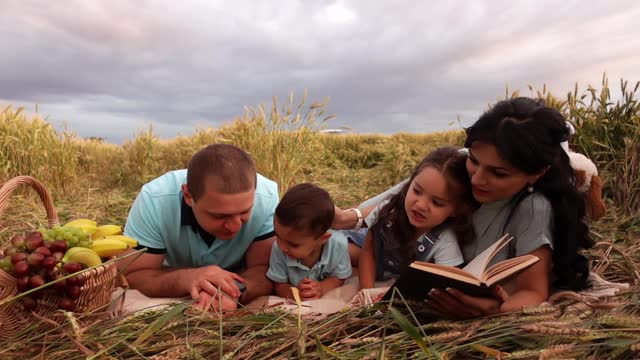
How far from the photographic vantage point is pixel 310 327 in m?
1.85

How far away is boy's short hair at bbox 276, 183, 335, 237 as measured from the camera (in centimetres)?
240

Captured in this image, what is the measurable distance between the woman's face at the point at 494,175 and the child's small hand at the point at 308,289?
101cm

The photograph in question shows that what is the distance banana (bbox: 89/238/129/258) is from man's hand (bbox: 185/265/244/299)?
360 mm

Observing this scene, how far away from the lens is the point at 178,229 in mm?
2629

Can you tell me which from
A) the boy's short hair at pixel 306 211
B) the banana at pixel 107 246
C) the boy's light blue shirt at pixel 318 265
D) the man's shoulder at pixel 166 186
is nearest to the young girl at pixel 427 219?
the boy's light blue shirt at pixel 318 265

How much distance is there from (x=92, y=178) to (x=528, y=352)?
7.14 m

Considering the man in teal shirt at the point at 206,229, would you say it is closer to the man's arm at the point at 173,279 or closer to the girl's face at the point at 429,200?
the man's arm at the point at 173,279

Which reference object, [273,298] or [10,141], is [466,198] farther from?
[10,141]

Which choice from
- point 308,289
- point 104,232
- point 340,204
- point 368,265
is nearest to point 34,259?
point 104,232

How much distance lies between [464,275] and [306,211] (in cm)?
110

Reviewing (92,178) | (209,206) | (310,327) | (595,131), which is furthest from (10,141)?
(595,131)

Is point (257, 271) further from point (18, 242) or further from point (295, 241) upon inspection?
point (18, 242)

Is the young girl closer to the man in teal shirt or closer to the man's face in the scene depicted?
the man in teal shirt

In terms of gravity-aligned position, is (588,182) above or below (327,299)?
above
